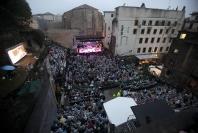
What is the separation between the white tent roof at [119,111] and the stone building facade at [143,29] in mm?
20439

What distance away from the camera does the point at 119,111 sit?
37.7ft

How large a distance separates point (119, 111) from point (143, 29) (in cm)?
2441

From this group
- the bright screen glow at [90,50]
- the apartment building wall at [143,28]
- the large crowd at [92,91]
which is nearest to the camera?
the large crowd at [92,91]

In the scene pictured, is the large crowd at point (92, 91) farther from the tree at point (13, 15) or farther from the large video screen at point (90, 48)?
the tree at point (13, 15)

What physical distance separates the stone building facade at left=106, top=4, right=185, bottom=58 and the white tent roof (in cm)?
2044

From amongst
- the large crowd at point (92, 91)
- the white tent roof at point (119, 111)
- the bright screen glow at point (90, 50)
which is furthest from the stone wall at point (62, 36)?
the white tent roof at point (119, 111)

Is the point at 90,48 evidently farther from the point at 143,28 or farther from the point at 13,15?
the point at 13,15

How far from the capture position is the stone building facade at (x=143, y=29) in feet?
95.6

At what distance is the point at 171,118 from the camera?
6.19 m

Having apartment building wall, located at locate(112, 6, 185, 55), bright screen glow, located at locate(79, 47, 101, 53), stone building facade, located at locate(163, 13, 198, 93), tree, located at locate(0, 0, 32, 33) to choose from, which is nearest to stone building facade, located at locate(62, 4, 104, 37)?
bright screen glow, located at locate(79, 47, 101, 53)

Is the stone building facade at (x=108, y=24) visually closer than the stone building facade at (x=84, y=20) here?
Yes

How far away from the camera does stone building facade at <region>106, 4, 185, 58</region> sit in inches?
1147

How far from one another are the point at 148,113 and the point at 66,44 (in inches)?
1119

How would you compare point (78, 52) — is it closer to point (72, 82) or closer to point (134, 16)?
point (72, 82)
